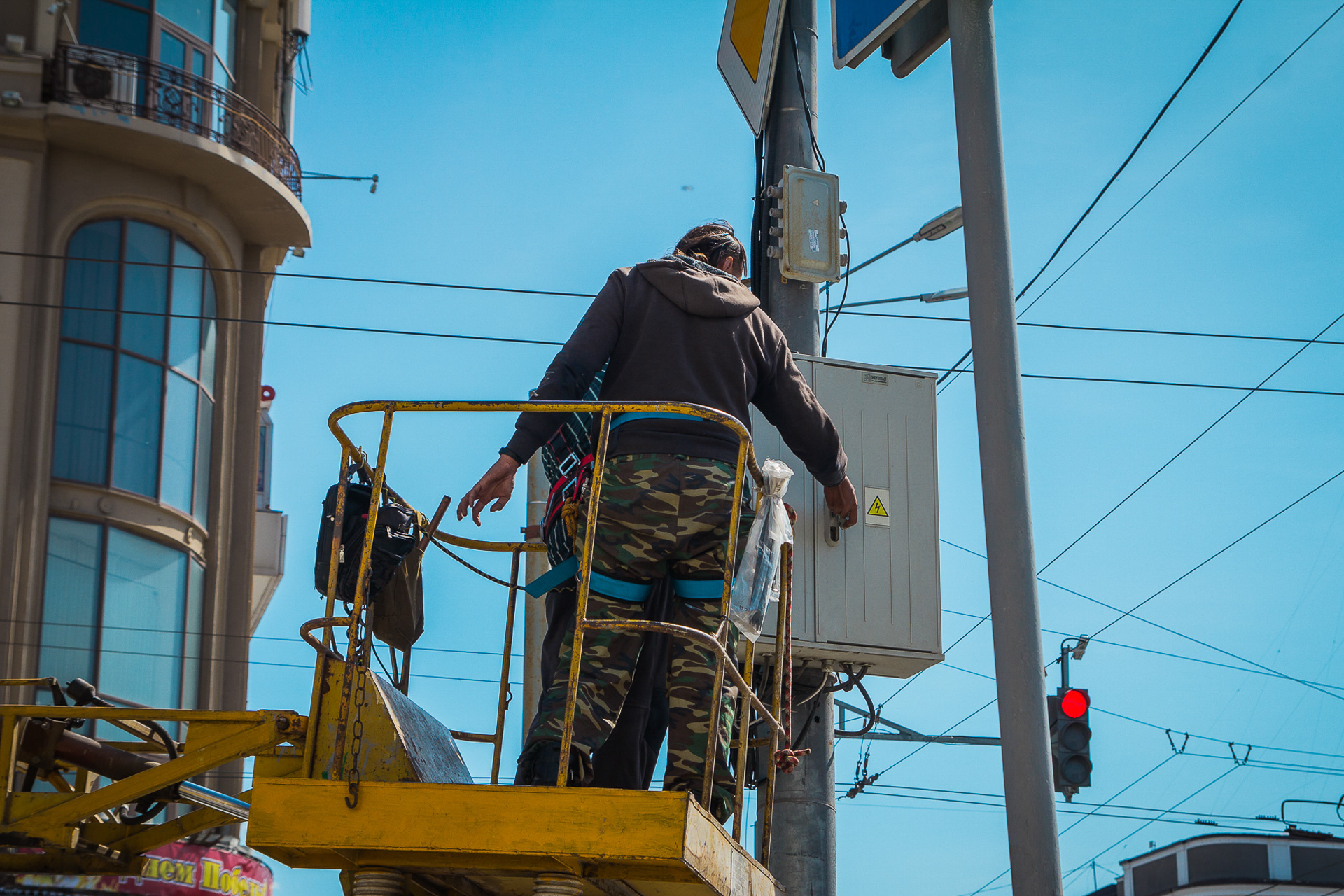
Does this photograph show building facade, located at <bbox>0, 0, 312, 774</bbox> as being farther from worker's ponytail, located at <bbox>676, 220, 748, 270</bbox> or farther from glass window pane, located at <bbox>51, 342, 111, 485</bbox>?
worker's ponytail, located at <bbox>676, 220, 748, 270</bbox>

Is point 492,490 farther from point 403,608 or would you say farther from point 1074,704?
point 1074,704

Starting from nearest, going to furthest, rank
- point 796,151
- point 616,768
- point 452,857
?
point 452,857
point 616,768
point 796,151

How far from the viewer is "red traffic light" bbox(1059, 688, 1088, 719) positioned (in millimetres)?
13758

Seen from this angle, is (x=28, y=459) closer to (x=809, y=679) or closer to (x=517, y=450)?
(x=809, y=679)

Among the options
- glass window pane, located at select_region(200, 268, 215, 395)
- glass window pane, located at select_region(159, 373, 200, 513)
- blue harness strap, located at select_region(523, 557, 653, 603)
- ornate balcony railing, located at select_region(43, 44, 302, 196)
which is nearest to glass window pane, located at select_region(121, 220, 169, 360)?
glass window pane, located at select_region(159, 373, 200, 513)

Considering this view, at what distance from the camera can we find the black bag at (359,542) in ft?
15.7

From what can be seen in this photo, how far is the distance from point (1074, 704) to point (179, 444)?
13.0 metres

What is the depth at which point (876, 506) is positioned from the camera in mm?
7133

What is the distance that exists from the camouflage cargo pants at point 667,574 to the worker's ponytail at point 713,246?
42.2 inches

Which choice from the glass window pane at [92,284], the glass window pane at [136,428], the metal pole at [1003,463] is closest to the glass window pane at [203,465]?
the glass window pane at [136,428]

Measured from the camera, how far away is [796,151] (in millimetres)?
7422

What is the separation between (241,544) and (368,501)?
17671 millimetres

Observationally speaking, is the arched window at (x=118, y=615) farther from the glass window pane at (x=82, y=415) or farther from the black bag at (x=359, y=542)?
the black bag at (x=359, y=542)

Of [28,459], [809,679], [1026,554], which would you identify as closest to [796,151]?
[809,679]
